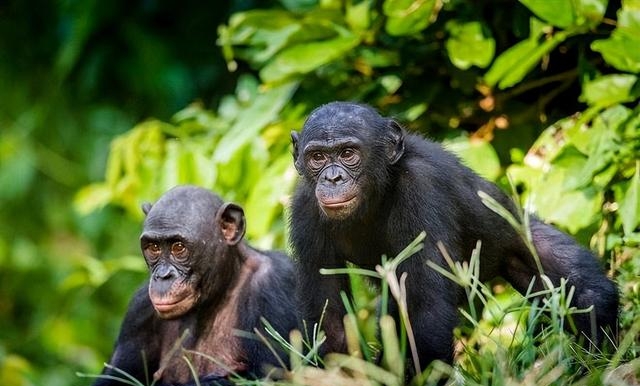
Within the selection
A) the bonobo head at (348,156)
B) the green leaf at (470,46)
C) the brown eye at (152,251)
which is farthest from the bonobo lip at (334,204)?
the green leaf at (470,46)

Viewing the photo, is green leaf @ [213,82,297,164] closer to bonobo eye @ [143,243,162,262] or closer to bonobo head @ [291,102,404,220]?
bonobo eye @ [143,243,162,262]

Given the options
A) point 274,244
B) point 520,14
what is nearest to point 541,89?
point 520,14

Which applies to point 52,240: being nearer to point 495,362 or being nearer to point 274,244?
point 274,244

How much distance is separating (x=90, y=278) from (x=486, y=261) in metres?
4.49

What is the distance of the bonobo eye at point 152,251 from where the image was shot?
5.85m

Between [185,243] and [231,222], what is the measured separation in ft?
1.13

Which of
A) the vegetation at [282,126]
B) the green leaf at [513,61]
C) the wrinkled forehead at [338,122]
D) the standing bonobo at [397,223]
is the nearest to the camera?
the standing bonobo at [397,223]

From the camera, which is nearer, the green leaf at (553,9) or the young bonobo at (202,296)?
the young bonobo at (202,296)

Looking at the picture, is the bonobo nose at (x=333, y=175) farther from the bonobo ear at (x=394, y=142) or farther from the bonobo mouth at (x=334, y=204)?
the bonobo ear at (x=394, y=142)

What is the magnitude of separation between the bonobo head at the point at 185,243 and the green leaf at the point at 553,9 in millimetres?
1911

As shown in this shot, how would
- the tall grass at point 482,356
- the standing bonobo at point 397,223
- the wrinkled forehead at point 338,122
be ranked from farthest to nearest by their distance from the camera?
1. the wrinkled forehead at point 338,122
2. the standing bonobo at point 397,223
3. the tall grass at point 482,356

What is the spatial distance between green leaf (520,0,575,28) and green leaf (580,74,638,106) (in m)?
0.39

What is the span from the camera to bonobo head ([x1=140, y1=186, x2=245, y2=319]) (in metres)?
5.73

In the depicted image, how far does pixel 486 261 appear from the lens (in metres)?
5.71
